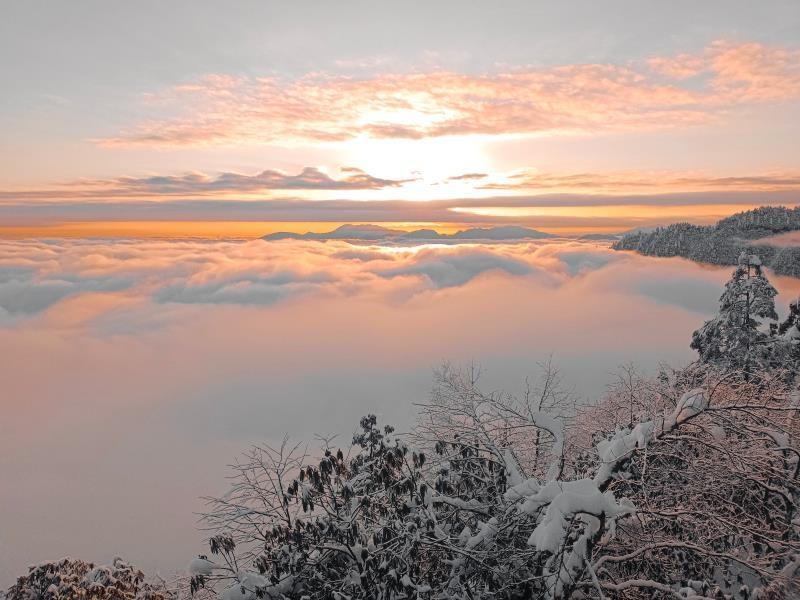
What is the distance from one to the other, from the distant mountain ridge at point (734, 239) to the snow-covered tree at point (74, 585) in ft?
446

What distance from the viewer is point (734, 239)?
147 meters

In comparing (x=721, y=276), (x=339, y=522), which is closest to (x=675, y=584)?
(x=339, y=522)

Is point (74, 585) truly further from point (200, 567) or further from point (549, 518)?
point (549, 518)

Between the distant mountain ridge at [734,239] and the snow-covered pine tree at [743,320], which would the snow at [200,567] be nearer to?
the snow-covered pine tree at [743,320]

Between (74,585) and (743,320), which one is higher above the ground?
(743,320)

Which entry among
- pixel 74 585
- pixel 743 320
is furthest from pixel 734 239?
pixel 74 585

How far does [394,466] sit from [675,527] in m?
3.85

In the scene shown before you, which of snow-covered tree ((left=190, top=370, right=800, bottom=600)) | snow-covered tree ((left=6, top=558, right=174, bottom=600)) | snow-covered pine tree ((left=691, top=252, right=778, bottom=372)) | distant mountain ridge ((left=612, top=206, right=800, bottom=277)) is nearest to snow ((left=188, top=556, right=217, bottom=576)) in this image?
snow-covered tree ((left=190, top=370, right=800, bottom=600))

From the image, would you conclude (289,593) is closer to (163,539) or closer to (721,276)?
(721,276)

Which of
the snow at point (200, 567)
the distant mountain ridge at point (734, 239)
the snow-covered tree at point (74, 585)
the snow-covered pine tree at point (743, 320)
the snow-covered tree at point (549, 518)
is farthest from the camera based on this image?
the distant mountain ridge at point (734, 239)

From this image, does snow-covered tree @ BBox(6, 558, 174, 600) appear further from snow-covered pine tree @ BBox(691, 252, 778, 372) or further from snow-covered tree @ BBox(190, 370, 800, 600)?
snow-covered pine tree @ BBox(691, 252, 778, 372)

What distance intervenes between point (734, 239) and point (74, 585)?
548 ft

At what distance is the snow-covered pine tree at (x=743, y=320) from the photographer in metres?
24.7

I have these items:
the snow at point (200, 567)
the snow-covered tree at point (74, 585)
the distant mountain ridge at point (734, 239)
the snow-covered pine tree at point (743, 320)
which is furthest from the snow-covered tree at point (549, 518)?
the distant mountain ridge at point (734, 239)
